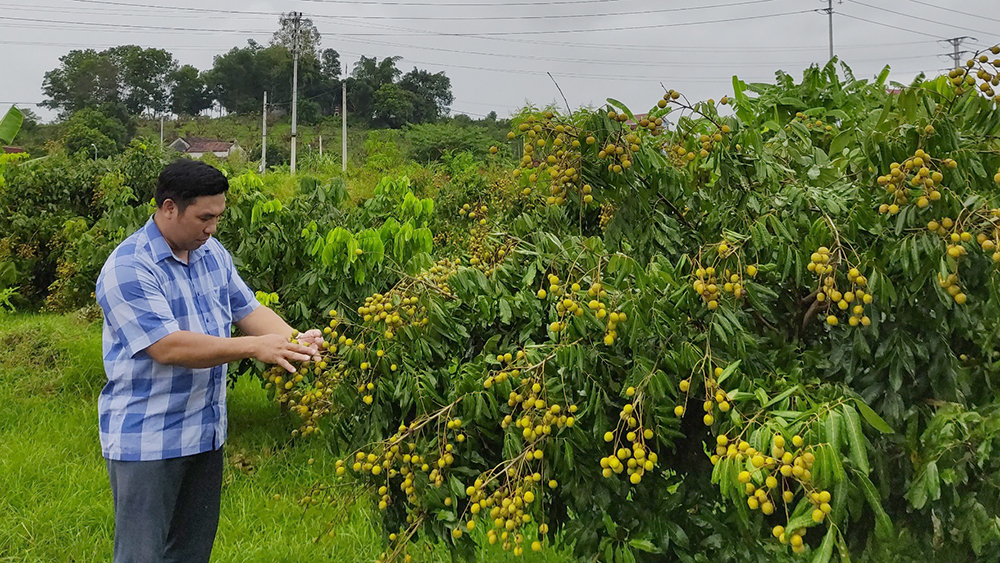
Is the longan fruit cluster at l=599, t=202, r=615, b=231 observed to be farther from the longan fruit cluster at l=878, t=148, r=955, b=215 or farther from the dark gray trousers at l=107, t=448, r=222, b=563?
the dark gray trousers at l=107, t=448, r=222, b=563

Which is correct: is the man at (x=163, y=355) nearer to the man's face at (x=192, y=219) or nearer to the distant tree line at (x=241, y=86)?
the man's face at (x=192, y=219)

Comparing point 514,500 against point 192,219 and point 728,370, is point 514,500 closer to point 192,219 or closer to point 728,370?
point 728,370

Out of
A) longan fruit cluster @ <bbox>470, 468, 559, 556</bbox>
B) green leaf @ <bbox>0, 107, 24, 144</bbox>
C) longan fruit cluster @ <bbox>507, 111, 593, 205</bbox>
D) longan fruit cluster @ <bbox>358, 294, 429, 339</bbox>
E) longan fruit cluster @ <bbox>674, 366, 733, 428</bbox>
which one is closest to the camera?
longan fruit cluster @ <bbox>674, 366, 733, 428</bbox>

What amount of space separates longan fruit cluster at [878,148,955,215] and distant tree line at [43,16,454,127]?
39.9m

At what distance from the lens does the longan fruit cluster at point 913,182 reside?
1397 millimetres

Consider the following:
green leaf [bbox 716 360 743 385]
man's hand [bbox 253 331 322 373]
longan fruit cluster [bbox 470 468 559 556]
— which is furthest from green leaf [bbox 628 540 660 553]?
man's hand [bbox 253 331 322 373]

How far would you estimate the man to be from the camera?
6.94 feet

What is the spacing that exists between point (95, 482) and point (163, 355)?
242 cm

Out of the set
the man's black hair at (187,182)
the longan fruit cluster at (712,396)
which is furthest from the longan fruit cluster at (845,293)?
the man's black hair at (187,182)

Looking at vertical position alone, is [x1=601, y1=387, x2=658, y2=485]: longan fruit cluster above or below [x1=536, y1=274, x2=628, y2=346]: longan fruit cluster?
below

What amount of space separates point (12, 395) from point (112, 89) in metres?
46.4

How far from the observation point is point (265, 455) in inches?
175

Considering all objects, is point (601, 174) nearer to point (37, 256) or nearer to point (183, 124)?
point (37, 256)

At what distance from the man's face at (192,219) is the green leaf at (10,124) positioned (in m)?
2.02
